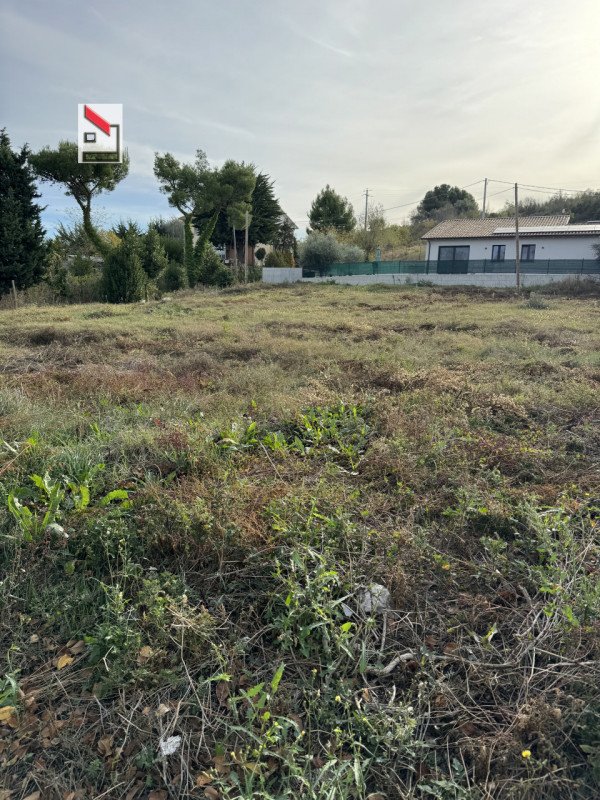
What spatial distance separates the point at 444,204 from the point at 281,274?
99.7ft

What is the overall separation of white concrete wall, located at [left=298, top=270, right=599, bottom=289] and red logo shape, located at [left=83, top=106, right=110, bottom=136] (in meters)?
13.7

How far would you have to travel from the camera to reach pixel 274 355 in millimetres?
7652

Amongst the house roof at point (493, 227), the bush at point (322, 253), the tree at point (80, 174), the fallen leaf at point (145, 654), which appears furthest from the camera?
the bush at point (322, 253)

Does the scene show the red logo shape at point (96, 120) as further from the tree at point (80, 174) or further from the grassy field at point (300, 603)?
the grassy field at point (300, 603)

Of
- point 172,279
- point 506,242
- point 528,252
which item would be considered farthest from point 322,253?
point 528,252

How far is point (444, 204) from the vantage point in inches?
2046

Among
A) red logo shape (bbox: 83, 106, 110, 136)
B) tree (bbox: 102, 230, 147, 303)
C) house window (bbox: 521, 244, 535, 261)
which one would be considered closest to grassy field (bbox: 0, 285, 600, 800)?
red logo shape (bbox: 83, 106, 110, 136)

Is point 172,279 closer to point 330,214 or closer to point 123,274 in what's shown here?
point 123,274

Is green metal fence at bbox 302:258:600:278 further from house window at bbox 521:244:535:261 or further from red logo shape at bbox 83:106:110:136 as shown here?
red logo shape at bbox 83:106:110:136

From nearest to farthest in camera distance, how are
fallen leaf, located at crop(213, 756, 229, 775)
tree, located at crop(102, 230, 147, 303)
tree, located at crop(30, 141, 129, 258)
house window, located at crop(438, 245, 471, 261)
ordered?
1. fallen leaf, located at crop(213, 756, 229, 775)
2. tree, located at crop(102, 230, 147, 303)
3. tree, located at crop(30, 141, 129, 258)
4. house window, located at crop(438, 245, 471, 261)

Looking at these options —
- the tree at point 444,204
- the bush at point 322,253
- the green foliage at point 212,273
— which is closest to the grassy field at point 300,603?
the green foliage at point 212,273

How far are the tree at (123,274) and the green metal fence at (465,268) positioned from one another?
13901mm

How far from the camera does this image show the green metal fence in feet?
85.6

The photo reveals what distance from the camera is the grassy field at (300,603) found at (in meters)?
1.64
